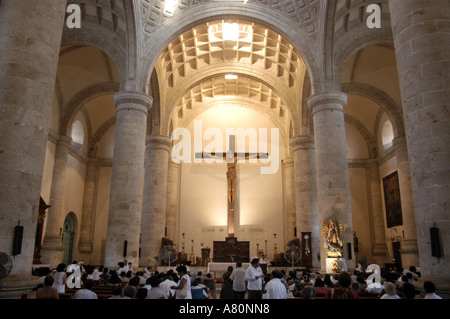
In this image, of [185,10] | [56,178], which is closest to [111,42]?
[185,10]

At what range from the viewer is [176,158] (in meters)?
27.2

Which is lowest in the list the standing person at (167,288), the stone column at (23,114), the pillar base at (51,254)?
the standing person at (167,288)

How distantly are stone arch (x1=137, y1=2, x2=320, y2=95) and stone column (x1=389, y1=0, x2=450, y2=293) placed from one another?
9.22 metres

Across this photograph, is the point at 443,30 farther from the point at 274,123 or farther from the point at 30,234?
the point at 274,123

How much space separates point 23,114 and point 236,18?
44.1 feet

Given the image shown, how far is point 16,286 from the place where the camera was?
6.57 meters

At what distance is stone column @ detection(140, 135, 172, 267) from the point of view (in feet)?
66.8

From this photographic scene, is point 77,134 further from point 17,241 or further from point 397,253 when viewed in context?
point 397,253

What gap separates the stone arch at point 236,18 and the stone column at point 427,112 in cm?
922

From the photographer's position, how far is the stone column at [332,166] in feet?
46.6

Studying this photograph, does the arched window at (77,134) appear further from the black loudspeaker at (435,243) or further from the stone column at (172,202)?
the black loudspeaker at (435,243)

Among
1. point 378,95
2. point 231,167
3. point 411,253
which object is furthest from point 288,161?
point 411,253

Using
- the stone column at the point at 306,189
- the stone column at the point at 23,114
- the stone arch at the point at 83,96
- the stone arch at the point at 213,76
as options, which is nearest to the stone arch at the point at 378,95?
the stone arch at the point at 213,76
